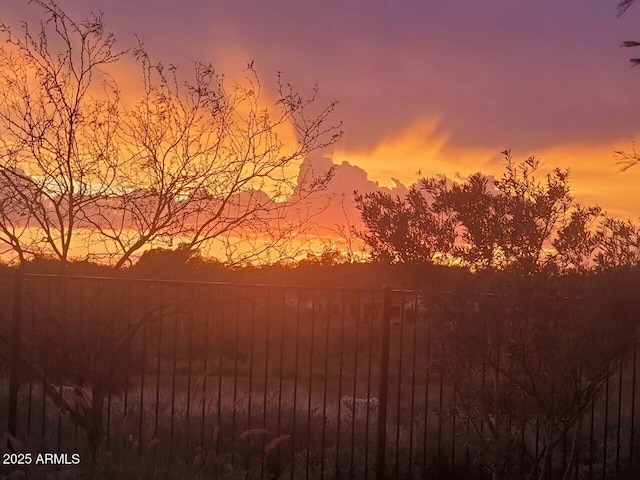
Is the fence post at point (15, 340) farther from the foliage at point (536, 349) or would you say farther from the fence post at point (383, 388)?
the foliage at point (536, 349)

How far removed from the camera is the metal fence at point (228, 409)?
7215 millimetres

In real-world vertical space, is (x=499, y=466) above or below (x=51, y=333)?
below

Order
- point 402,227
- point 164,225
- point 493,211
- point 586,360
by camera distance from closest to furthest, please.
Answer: point 586,360
point 164,225
point 493,211
point 402,227

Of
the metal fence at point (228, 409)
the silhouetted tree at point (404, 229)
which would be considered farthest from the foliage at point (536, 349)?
the silhouetted tree at point (404, 229)

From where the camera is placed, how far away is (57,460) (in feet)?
23.0

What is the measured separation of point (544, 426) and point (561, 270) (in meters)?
1.49

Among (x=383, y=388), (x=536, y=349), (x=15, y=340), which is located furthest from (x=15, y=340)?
(x=536, y=349)

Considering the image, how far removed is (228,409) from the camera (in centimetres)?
1414

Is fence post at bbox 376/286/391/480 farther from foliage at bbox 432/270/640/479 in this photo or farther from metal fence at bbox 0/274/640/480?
foliage at bbox 432/270/640/479

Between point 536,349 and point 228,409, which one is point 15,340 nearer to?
point 536,349

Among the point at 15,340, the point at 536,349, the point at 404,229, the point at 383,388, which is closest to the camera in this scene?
the point at 536,349

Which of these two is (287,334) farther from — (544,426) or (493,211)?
(544,426)

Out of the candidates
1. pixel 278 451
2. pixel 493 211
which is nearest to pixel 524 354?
pixel 493 211

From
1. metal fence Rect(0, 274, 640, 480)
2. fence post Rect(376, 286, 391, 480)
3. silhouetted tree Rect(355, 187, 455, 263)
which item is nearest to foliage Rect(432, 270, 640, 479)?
metal fence Rect(0, 274, 640, 480)
